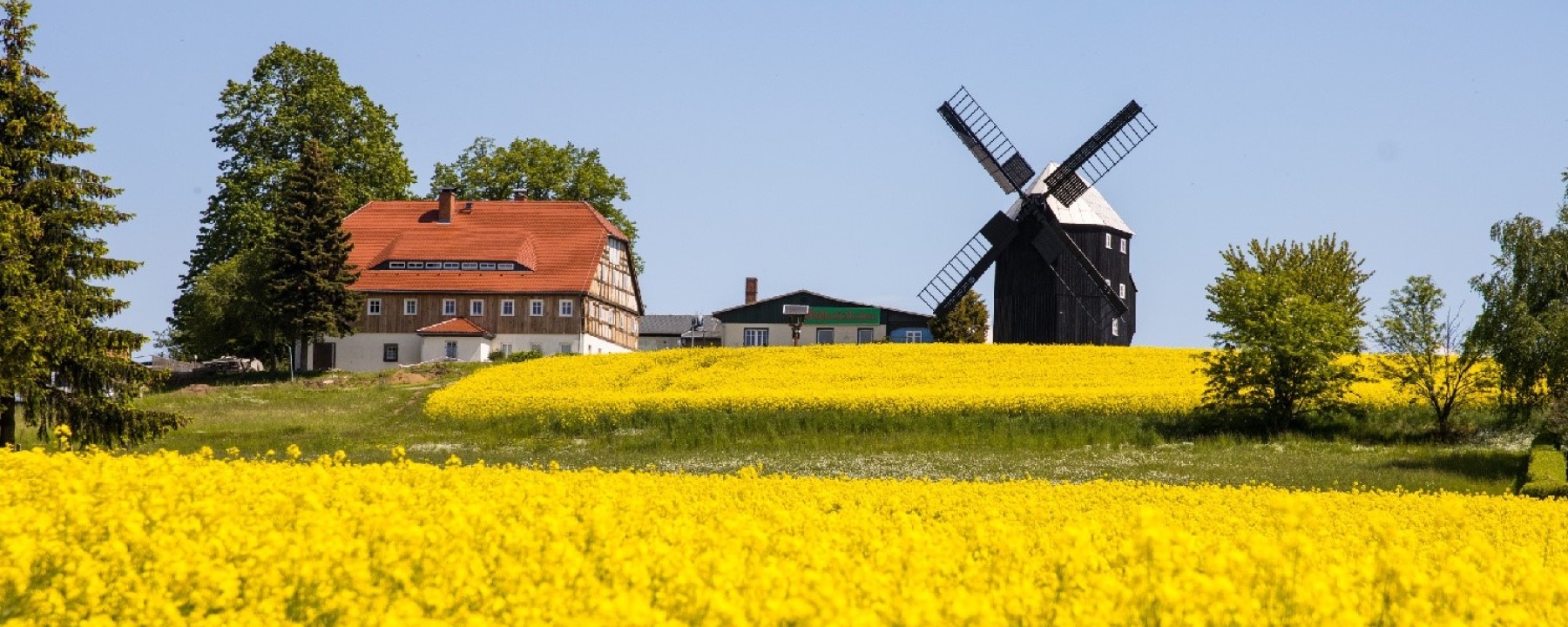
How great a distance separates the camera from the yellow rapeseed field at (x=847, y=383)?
145ft

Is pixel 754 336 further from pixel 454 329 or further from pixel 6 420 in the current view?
pixel 6 420

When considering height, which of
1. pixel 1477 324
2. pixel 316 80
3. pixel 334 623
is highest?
pixel 316 80

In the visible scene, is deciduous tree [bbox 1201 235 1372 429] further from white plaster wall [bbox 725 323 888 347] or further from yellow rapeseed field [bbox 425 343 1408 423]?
white plaster wall [bbox 725 323 888 347]

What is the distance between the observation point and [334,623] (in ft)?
33.3

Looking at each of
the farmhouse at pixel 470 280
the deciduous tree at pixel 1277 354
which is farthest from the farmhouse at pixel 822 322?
the deciduous tree at pixel 1277 354

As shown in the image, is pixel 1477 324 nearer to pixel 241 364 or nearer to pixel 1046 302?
pixel 1046 302

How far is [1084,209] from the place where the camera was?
62781 millimetres

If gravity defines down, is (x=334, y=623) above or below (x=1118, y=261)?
below

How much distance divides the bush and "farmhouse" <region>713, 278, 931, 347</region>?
53.9m

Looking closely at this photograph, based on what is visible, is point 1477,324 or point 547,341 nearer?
point 1477,324

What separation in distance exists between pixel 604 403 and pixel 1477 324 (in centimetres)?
2293

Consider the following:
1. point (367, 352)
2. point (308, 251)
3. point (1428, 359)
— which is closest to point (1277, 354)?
point (1428, 359)

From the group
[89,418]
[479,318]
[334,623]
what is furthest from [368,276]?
[334,623]

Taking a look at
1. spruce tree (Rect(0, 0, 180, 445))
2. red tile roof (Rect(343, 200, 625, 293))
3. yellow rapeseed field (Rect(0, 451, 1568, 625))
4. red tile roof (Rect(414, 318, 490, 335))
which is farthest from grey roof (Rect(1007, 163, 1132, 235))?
yellow rapeseed field (Rect(0, 451, 1568, 625))
